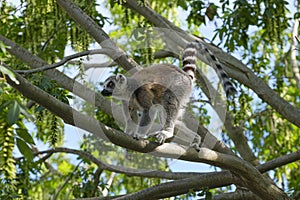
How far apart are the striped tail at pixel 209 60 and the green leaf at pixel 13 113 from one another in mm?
2908

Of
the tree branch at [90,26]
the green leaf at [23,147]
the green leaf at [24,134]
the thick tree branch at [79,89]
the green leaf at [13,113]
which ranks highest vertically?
the tree branch at [90,26]

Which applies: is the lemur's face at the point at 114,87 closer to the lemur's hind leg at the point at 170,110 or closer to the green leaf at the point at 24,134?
the lemur's hind leg at the point at 170,110

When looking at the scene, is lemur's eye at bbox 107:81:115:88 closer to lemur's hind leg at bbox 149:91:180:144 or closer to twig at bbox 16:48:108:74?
twig at bbox 16:48:108:74

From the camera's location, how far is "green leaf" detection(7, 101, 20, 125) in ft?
10.8

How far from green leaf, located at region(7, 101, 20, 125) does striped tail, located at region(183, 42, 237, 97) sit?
2.91 meters

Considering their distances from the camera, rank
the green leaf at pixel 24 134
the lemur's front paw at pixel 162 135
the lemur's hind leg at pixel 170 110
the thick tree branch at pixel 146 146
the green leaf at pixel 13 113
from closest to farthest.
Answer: the green leaf at pixel 13 113 → the thick tree branch at pixel 146 146 → the green leaf at pixel 24 134 → the lemur's front paw at pixel 162 135 → the lemur's hind leg at pixel 170 110

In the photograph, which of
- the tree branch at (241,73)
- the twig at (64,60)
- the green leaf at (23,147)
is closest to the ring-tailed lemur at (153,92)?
the twig at (64,60)

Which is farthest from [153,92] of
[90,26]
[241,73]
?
[241,73]

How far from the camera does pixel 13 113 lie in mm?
3303

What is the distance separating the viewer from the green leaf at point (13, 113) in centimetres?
329

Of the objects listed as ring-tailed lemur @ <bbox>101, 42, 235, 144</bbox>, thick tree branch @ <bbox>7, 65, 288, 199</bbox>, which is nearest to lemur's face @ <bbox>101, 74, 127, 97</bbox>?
ring-tailed lemur @ <bbox>101, 42, 235, 144</bbox>

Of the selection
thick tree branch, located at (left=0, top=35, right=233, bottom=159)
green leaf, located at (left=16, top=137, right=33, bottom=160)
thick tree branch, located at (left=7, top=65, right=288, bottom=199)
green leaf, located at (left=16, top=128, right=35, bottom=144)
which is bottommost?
thick tree branch, located at (left=7, top=65, right=288, bottom=199)

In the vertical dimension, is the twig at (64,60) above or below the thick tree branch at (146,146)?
above

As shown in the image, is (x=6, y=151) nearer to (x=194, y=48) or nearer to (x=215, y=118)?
(x=194, y=48)
